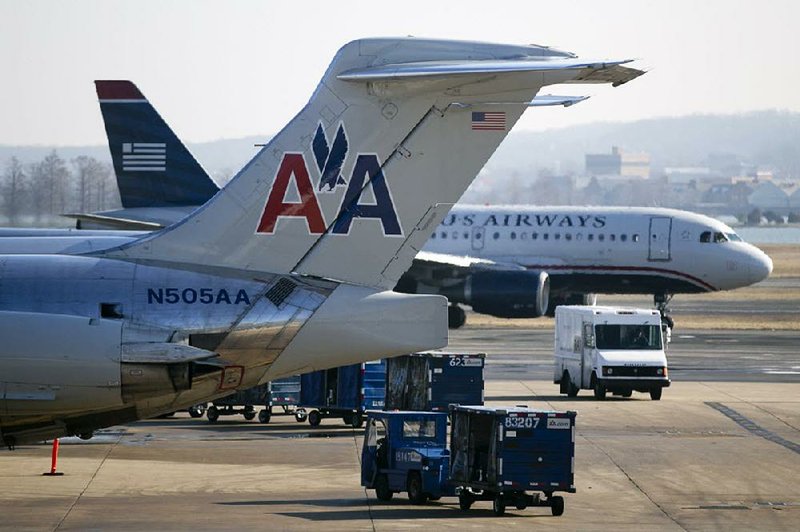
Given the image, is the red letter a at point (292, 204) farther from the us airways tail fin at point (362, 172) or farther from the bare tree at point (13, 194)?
the bare tree at point (13, 194)

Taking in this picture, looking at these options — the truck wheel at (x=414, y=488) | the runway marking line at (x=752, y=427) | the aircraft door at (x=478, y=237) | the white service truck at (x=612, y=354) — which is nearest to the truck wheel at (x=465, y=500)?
the truck wheel at (x=414, y=488)

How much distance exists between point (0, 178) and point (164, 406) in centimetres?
5645

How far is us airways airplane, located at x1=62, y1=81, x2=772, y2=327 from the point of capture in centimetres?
5381

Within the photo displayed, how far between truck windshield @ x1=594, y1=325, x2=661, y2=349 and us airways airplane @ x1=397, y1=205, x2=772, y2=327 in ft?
52.0

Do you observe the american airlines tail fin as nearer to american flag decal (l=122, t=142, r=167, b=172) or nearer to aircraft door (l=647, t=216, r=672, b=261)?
american flag decal (l=122, t=142, r=167, b=172)

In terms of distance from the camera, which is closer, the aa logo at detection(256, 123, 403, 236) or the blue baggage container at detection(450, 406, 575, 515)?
the aa logo at detection(256, 123, 403, 236)

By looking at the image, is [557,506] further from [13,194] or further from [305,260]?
[13,194]

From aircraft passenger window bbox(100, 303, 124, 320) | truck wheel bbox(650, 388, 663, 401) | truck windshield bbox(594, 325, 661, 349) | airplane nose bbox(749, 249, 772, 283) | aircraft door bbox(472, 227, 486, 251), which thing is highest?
aircraft door bbox(472, 227, 486, 251)

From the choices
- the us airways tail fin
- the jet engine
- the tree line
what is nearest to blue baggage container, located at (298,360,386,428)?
the us airways tail fin

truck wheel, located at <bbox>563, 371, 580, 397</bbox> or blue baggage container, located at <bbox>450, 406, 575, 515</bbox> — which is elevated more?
blue baggage container, located at <bbox>450, 406, 575, 515</bbox>

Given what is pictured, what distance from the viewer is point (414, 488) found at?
2408 cm

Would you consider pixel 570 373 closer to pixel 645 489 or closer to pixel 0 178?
pixel 645 489

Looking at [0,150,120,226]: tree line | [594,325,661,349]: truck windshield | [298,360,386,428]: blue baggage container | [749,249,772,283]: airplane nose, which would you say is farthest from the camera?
[0,150,120,226]: tree line

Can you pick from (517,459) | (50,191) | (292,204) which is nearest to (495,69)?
(292,204)
